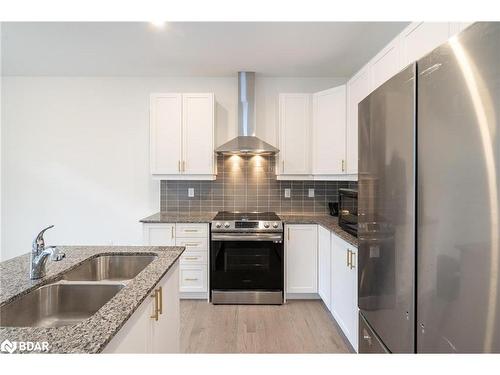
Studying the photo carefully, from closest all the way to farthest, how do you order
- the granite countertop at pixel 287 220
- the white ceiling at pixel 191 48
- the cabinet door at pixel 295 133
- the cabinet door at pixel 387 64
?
1. the cabinet door at pixel 387 64
2. the white ceiling at pixel 191 48
3. the granite countertop at pixel 287 220
4. the cabinet door at pixel 295 133

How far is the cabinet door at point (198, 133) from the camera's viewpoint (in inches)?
126

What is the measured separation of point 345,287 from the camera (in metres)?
2.22

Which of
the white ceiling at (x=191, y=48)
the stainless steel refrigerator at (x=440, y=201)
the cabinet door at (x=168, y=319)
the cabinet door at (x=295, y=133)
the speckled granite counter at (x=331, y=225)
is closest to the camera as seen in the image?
the stainless steel refrigerator at (x=440, y=201)

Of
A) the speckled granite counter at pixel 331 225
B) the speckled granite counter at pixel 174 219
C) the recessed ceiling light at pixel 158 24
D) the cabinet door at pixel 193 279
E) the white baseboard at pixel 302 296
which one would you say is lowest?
the white baseboard at pixel 302 296

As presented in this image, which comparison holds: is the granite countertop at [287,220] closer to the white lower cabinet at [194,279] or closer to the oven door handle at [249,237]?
the oven door handle at [249,237]

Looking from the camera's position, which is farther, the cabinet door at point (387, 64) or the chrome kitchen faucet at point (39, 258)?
the cabinet door at point (387, 64)

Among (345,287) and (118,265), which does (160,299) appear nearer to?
(118,265)

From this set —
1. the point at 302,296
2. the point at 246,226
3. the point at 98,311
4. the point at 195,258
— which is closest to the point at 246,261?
the point at 246,226

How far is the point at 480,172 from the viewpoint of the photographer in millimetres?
710

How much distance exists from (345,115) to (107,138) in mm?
2961

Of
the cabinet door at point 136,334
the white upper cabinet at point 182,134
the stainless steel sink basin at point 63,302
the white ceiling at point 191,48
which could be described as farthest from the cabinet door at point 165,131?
the cabinet door at point 136,334

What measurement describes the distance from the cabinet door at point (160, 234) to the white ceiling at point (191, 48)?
1.86m

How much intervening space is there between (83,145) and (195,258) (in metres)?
2.14

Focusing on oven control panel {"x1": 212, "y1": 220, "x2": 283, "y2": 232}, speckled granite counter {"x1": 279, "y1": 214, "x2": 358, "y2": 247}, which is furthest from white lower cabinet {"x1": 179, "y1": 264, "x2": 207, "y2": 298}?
speckled granite counter {"x1": 279, "y1": 214, "x2": 358, "y2": 247}
